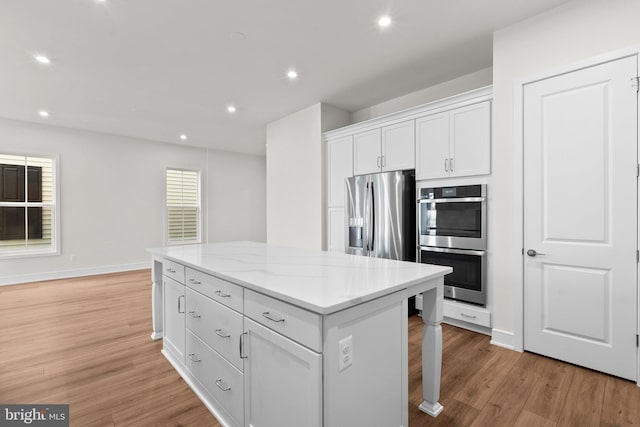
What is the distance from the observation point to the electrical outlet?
1136mm

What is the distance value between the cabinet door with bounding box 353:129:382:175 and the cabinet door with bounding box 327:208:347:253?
0.66 m

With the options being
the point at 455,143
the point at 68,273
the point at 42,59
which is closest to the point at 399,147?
the point at 455,143

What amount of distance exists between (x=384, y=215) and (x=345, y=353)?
8.18 feet

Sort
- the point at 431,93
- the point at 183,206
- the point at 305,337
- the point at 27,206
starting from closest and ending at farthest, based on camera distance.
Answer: the point at 305,337, the point at 431,93, the point at 27,206, the point at 183,206

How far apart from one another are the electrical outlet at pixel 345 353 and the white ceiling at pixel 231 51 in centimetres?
240

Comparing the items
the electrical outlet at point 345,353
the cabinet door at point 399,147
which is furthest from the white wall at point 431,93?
the electrical outlet at point 345,353

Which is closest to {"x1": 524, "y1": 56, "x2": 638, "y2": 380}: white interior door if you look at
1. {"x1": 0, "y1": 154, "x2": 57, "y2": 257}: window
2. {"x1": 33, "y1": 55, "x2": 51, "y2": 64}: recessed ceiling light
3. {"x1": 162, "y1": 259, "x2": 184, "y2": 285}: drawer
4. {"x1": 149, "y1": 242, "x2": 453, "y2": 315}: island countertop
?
{"x1": 149, "y1": 242, "x2": 453, "y2": 315}: island countertop

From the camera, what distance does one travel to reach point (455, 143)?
2992 mm

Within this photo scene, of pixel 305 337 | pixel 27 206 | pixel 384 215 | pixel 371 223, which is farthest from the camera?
pixel 27 206

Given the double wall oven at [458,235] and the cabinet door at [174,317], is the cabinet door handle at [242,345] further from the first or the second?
the double wall oven at [458,235]

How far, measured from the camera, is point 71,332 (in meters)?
3.00

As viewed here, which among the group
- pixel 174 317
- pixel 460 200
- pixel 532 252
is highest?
pixel 460 200

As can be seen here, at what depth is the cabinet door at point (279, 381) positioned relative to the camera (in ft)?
3.65

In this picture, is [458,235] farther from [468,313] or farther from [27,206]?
[27,206]
